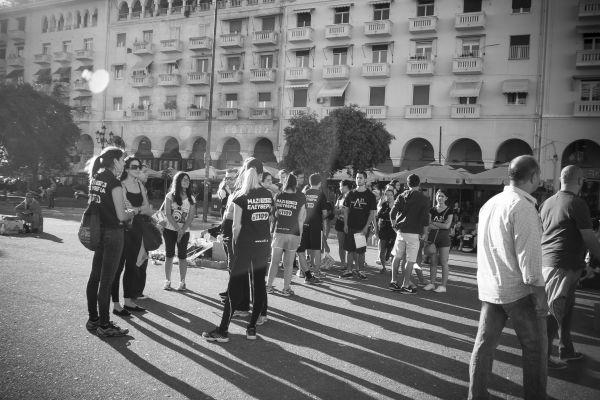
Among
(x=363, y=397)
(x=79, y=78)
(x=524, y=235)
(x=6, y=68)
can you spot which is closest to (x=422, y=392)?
(x=363, y=397)

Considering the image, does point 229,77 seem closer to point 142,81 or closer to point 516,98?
point 142,81

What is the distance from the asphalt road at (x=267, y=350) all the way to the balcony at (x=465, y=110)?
74.8 feet

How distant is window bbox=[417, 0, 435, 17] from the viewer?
30.4 m

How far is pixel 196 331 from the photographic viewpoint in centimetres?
542

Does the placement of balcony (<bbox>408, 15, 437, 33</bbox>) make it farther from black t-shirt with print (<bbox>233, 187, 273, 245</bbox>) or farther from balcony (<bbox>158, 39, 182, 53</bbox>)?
black t-shirt with print (<bbox>233, 187, 273, 245</bbox>)

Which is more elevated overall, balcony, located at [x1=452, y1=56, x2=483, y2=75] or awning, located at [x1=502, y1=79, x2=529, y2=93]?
balcony, located at [x1=452, y1=56, x2=483, y2=75]

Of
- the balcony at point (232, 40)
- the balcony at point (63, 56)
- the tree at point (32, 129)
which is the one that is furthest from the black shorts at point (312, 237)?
the balcony at point (63, 56)

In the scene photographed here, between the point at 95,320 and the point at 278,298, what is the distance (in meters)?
2.83

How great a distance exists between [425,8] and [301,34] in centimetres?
837

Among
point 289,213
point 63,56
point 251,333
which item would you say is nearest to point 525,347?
point 251,333

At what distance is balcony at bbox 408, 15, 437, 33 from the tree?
2523 centimetres

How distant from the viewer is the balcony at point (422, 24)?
97.1ft

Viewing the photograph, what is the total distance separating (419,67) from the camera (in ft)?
98.5

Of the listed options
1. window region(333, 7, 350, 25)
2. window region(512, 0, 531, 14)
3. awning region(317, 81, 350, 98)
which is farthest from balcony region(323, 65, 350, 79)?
window region(512, 0, 531, 14)
